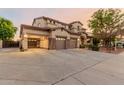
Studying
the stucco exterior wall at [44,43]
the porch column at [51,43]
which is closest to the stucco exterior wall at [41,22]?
the stucco exterior wall at [44,43]

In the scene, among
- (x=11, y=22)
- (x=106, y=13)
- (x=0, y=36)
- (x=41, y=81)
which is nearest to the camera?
(x=41, y=81)

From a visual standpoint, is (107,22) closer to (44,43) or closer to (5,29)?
(44,43)

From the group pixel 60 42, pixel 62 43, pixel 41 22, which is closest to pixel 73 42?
pixel 62 43

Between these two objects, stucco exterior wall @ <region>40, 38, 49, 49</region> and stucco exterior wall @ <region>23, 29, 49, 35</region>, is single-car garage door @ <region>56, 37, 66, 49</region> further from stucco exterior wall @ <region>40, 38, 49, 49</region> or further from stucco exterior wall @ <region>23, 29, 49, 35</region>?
stucco exterior wall @ <region>23, 29, 49, 35</region>

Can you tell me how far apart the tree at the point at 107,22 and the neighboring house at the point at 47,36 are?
4456 mm

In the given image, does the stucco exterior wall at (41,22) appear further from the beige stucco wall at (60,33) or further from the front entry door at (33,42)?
the beige stucco wall at (60,33)

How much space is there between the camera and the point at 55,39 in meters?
19.2

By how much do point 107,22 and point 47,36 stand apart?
10.8 metres

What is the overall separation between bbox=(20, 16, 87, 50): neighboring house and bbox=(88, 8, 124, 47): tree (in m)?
4.46

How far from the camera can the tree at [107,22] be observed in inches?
805

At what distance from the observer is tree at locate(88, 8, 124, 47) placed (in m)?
20.4
